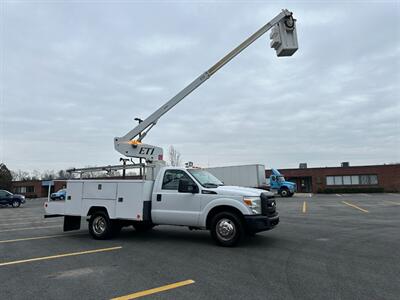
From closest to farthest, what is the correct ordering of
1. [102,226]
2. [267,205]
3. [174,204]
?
[267,205] → [174,204] → [102,226]

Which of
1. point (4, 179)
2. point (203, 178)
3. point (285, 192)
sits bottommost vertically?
point (285, 192)

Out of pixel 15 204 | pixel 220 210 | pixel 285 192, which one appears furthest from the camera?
pixel 285 192

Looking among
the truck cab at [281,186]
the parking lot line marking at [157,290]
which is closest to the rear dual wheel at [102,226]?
the parking lot line marking at [157,290]

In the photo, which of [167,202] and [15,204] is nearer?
[167,202]

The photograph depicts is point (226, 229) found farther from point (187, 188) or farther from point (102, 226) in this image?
point (102, 226)

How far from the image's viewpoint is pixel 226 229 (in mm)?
8438

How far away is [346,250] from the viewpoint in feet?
26.3

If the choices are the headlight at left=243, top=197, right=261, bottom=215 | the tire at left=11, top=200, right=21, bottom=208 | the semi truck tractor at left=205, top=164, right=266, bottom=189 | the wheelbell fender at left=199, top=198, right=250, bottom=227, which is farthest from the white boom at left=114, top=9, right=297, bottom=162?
the tire at left=11, top=200, right=21, bottom=208

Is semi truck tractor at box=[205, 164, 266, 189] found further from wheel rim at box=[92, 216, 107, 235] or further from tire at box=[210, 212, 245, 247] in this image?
tire at box=[210, 212, 245, 247]

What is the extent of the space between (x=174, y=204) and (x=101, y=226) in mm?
2540

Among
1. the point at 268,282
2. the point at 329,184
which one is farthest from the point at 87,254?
the point at 329,184

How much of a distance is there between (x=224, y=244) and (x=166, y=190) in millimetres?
2219

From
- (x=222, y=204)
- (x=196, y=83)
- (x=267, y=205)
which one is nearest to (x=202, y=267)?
(x=222, y=204)

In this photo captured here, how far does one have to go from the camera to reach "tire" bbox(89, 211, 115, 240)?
9.83m
